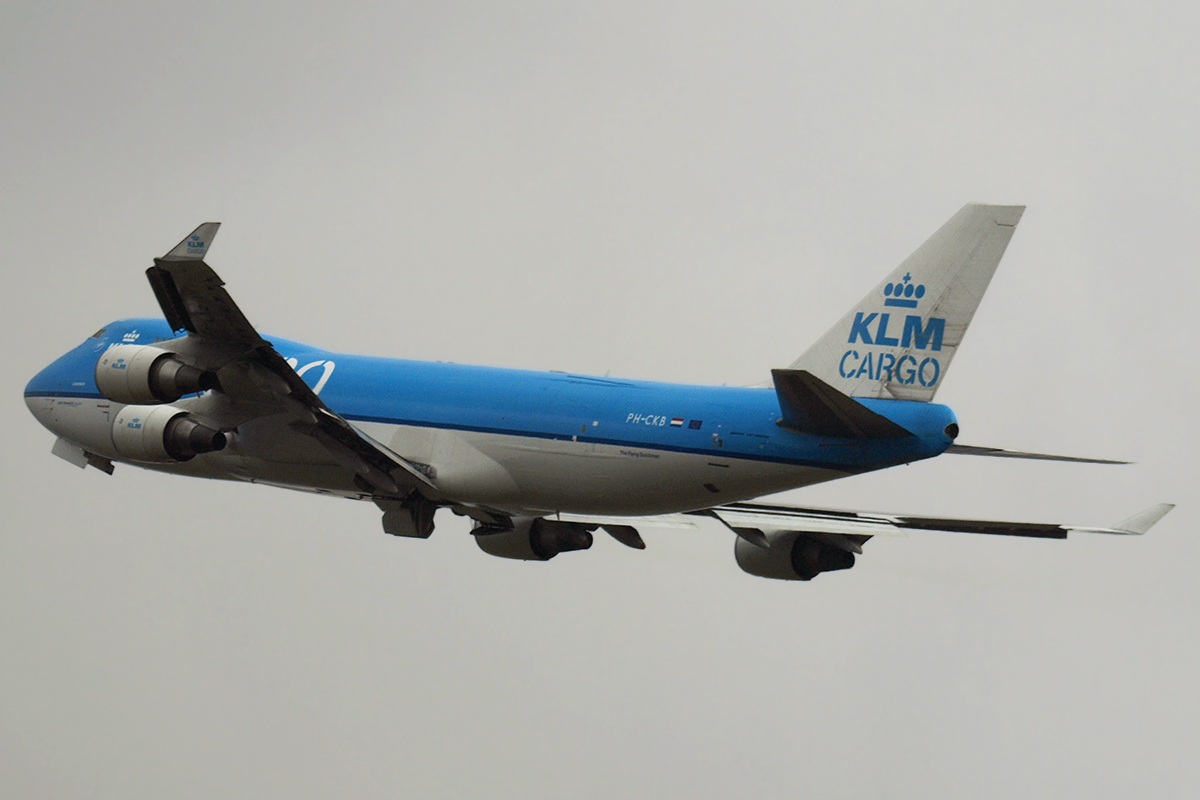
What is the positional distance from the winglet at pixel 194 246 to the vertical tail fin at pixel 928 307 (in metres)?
11.9

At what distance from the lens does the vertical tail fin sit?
29.0 metres

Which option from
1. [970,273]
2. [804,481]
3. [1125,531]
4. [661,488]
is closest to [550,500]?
[661,488]

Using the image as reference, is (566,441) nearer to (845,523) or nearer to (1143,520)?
(845,523)

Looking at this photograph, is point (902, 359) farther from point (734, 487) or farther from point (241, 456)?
point (241, 456)

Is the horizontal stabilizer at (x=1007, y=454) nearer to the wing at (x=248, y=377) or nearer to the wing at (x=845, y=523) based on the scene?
the wing at (x=845, y=523)

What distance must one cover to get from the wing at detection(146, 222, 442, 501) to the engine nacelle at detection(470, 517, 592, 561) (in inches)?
136

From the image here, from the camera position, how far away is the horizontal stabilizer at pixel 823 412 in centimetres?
2786

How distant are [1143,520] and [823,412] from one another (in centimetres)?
832

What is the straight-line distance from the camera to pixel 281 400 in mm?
31609

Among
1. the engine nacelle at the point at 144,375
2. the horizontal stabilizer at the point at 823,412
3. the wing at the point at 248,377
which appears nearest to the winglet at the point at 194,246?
the wing at the point at 248,377

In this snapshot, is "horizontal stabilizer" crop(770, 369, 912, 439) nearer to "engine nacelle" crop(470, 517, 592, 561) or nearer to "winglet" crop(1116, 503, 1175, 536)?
"winglet" crop(1116, 503, 1175, 536)

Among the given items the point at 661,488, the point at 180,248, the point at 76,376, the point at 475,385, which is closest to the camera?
the point at 180,248

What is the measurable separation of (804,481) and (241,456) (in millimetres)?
11946

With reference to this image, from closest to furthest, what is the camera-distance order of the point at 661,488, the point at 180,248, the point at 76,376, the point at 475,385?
the point at 180,248 → the point at 661,488 → the point at 475,385 → the point at 76,376
